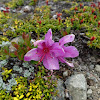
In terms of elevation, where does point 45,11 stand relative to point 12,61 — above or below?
above

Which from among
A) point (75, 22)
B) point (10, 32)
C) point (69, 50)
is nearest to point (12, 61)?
point (10, 32)

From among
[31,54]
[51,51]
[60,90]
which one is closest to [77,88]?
[60,90]

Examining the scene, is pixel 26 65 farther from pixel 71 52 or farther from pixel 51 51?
pixel 71 52

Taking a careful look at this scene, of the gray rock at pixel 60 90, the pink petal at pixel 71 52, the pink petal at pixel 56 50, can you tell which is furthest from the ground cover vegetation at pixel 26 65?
the pink petal at pixel 71 52

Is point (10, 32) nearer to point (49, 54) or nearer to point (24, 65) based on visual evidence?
point (24, 65)

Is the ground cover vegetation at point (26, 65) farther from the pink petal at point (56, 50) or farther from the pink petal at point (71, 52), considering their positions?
the pink petal at point (71, 52)

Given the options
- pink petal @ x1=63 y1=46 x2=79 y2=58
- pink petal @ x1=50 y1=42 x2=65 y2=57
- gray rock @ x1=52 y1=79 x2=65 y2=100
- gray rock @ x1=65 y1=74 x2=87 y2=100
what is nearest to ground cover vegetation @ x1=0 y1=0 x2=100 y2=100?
gray rock @ x1=52 y1=79 x2=65 y2=100

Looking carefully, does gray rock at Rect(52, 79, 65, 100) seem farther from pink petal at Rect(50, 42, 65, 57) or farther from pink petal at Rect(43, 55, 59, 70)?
pink petal at Rect(50, 42, 65, 57)
